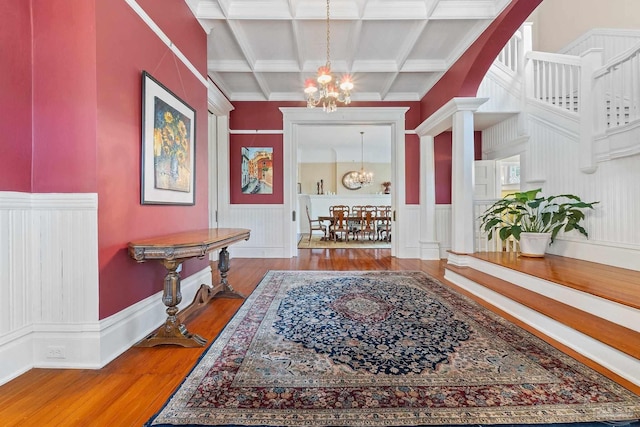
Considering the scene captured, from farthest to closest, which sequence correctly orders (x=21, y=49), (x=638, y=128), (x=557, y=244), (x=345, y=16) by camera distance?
1. (x=557, y=244)
2. (x=345, y=16)
3. (x=638, y=128)
4. (x=21, y=49)

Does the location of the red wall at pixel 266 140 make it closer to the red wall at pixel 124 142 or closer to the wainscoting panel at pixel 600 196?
the wainscoting panel at pixel 600 196

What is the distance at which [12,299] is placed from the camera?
5.28 ft

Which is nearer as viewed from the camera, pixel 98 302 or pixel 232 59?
pixel 98 302

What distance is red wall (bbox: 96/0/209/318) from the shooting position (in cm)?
175

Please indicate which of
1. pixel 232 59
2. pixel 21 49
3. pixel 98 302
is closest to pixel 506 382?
pixel 98 302

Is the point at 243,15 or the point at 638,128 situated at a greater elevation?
the point at 243,15

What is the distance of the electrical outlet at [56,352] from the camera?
1708 millimetres

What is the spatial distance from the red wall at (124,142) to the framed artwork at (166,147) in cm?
6

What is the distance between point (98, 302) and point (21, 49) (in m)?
1.51

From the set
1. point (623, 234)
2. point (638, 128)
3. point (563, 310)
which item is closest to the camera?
point (563, 310)

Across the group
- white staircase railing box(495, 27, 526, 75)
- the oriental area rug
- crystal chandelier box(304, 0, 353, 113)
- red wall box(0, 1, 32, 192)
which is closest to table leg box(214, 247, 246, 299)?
the oriental area rug

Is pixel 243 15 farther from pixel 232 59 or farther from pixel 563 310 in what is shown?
pixel 563 310

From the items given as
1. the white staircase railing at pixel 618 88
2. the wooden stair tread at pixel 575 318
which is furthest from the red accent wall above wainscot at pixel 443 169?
the wooden stair tread at pixel 575 318

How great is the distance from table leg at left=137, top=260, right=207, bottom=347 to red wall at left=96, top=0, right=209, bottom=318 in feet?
0.91
